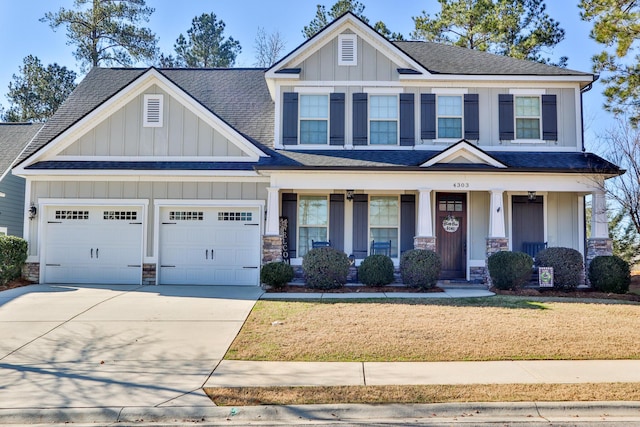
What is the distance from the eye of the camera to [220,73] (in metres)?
18.0

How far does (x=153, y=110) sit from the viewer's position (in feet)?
45.3

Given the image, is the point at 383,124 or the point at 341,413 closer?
the point at 341,413

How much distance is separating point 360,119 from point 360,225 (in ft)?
Answer: 10.2

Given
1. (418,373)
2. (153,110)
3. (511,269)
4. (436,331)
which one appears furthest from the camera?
(153,110)

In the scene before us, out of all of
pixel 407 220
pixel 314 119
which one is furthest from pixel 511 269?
pixel 314 119

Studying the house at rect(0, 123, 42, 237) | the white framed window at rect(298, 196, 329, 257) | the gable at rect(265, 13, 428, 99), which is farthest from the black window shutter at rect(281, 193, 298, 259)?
the house at rect(0, 123, 42, 237)

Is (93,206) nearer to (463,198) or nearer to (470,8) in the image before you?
(463,198)

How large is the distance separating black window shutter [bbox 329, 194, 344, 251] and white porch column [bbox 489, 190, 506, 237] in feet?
13.4

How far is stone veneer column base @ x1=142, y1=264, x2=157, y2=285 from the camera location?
44.2 ft

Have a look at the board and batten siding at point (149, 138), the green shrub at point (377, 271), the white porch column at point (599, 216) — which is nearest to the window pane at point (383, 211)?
the green shrub at point (377, 271)

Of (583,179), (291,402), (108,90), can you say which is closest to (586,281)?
(583,179)

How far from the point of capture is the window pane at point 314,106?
577 inches

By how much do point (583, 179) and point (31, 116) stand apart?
30.4 metres

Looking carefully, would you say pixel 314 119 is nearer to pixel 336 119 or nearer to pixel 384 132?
pixel 336 119
